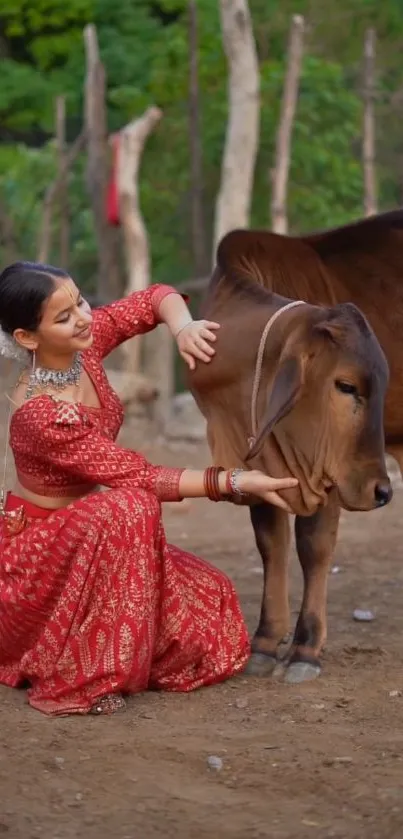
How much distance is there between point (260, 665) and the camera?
4.58 meters

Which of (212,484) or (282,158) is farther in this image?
(282,158)

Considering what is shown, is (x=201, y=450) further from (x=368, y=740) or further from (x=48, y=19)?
(x=48, y=19)

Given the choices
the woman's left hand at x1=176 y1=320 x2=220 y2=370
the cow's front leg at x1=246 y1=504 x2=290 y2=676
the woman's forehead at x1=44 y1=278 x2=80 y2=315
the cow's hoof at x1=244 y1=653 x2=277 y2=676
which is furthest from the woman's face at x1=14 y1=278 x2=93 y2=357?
the cow's hoof at x1=244 y1=653 x2=277 y2=676

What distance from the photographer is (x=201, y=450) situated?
33.9ft

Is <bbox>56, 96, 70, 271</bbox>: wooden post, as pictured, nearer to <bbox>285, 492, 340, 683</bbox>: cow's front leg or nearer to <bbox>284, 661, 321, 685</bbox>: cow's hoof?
<bbox>285, 492, 340, 683</bbox>: cow's front leg

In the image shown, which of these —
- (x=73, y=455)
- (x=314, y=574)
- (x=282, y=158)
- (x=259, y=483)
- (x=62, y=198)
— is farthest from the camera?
(x=62, y=198)

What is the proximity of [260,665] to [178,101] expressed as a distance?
10.4 metres

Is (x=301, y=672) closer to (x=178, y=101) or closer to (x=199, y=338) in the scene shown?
(x=199, y=338)

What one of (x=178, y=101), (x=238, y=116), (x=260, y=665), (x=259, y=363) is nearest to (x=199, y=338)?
(x=259, y=363)

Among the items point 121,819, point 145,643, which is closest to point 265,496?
point 145,643

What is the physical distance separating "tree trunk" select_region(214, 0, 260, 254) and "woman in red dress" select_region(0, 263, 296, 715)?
6544 mm

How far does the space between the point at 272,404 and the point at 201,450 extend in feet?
20.9

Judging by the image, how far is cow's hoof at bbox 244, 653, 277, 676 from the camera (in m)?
4.57

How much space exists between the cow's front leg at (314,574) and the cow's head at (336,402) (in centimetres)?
41
